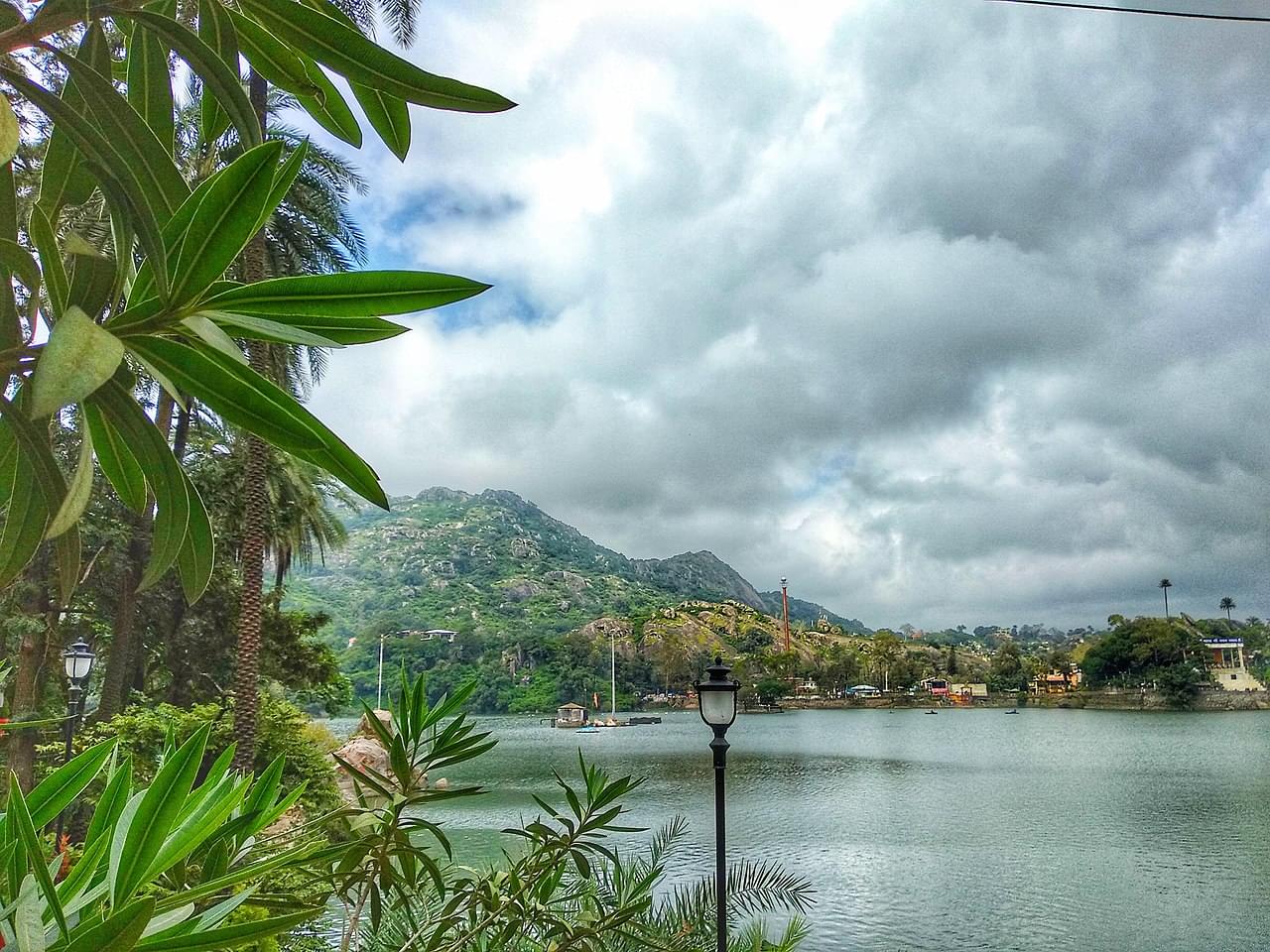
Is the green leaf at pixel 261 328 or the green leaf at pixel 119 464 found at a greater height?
the green leaf at pixel 261 328

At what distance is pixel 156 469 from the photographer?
41 cm

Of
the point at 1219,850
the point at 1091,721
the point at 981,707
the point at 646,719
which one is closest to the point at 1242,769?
the point at 1219,850

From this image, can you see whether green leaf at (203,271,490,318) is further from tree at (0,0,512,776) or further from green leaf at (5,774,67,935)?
green leaf at (5,774,67,935)

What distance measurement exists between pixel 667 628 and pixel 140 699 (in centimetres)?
3740

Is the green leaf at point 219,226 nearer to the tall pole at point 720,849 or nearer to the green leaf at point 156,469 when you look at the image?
the green leaf at point 156,469

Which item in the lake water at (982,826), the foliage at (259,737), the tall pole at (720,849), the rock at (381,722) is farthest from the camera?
the lake water at (982,826)

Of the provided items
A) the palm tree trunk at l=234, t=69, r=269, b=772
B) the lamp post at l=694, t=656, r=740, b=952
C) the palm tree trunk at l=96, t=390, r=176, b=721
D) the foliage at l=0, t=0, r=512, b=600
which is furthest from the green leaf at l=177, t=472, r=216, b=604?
the palm tree trunk at l=96, t=390, r=176, b=721

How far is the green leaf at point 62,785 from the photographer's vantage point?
51 centimetres

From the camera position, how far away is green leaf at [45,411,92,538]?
318 mm

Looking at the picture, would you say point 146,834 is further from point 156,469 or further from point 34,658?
point 34,658

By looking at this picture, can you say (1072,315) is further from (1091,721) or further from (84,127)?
(84,127)

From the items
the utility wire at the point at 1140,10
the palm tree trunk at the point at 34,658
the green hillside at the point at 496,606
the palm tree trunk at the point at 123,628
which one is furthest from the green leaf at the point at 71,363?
Result: the green hillside at the point at 496,606

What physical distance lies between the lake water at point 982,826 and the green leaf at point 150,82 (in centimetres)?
101

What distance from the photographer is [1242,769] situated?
69.2 feet
